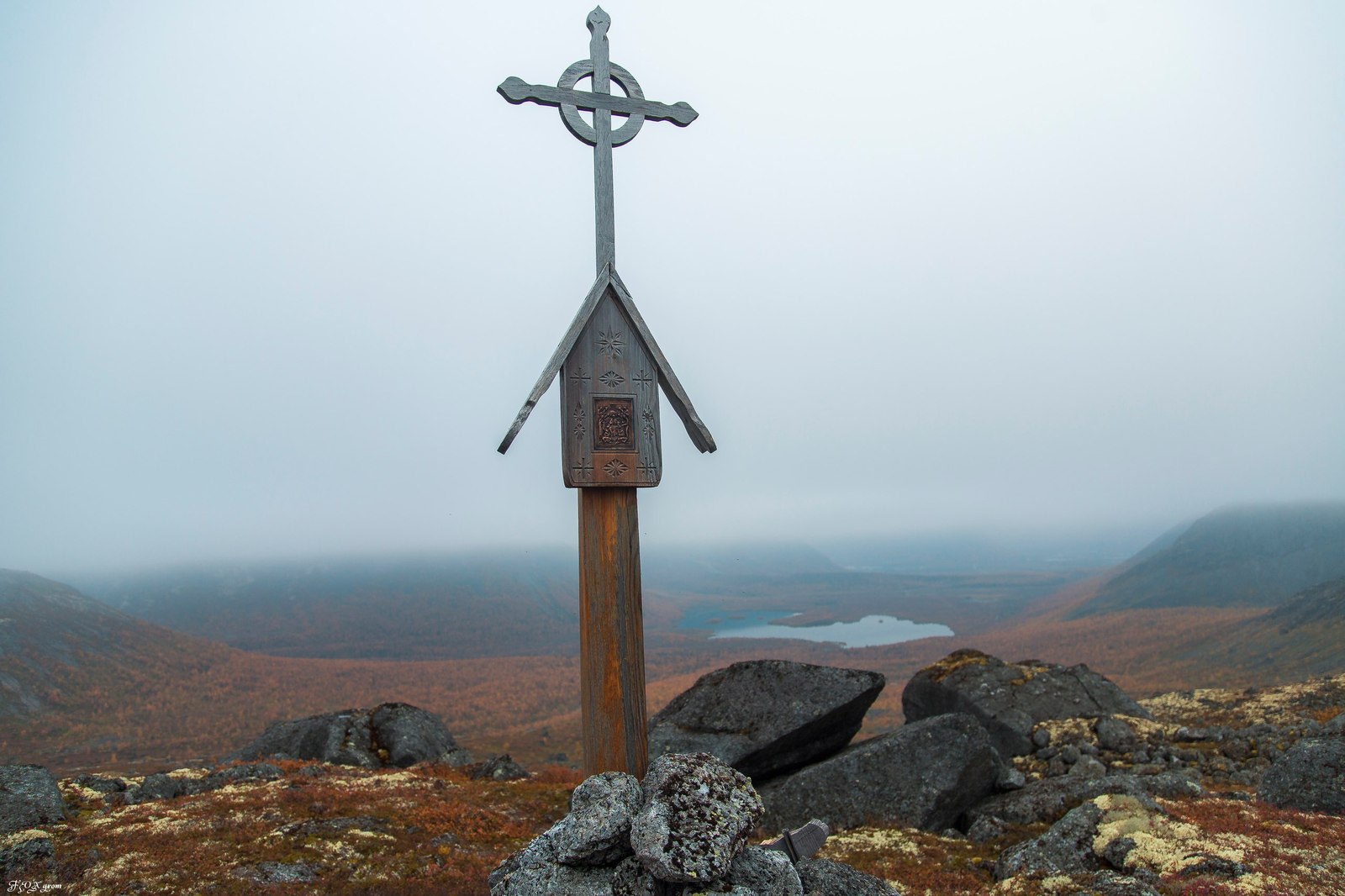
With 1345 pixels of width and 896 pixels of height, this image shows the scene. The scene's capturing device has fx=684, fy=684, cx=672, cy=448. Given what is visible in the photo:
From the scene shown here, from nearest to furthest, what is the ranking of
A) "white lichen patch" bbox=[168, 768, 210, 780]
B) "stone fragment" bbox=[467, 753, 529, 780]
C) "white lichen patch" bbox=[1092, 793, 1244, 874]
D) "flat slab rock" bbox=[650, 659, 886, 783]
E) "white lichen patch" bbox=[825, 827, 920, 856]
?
"white lichen patch" bbox=[1092, 793, 1244, 874], "white lichen patch" bbox=[825, 827, 920, 856], "flat slab rock" bbox=[650, 659, 886, 783], "white lichen patch" bbox=[168, 768, 210, 780], "stone fragment" bbox=[467, 753, 529, 780]


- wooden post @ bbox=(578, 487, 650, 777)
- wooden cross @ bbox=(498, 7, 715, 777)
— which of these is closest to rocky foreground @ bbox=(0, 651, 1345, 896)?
wooden post @ bbox=(578, 487, 650, 777)

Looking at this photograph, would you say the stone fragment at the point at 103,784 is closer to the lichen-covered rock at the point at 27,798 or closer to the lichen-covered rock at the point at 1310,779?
the lichen-covered rock at the point at 27,798

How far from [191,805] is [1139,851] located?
1833 centimetres

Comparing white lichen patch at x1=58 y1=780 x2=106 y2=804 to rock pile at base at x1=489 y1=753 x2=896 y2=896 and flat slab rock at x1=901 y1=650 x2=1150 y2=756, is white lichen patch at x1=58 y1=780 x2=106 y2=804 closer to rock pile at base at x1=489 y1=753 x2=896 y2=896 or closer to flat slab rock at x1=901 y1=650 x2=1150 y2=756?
rock pile at base at x1=489 y1=753 x2=896 y2=896

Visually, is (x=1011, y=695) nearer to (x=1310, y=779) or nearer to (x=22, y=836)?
(x=1310, y=779)

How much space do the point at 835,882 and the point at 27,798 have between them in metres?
15.4

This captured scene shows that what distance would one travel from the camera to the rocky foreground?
300 inches

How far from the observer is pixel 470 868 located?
39.2 ft

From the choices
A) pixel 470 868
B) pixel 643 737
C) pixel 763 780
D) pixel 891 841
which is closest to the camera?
pixel 643 737

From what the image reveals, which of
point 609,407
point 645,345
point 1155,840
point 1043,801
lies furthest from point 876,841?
point 645,345

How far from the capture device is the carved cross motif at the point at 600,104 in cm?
902

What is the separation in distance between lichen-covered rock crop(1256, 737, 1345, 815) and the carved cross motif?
17.8 metres

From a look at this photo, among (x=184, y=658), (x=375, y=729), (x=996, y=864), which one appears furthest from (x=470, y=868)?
(x=184, y=658)

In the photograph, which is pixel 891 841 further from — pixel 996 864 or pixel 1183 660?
pixel 1183 660
